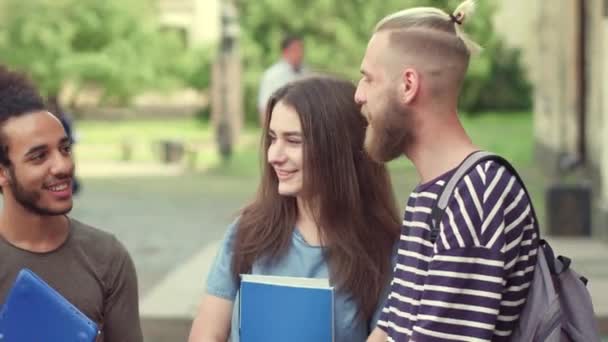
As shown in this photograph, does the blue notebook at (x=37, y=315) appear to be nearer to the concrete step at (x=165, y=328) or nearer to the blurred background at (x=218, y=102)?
the blurred background at (x=218, y=102)

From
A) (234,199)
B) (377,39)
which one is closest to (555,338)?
(377,39)

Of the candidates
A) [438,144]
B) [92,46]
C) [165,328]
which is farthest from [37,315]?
[92,46]

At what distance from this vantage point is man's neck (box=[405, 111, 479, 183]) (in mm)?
2994

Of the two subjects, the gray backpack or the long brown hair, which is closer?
the gray backpack

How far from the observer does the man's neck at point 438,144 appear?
2.99 meters

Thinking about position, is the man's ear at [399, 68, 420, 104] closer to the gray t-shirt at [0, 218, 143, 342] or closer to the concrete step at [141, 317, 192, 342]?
the gray t-shirt at [0, 218, 143, 342]

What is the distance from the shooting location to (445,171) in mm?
2971

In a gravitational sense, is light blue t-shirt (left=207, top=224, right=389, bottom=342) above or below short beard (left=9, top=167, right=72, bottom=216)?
below

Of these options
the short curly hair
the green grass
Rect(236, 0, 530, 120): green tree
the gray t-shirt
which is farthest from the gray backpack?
Rect(236, 0, 530, 120): green tree

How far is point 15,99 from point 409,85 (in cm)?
115

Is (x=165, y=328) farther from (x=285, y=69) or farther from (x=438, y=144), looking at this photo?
(x=438, y=144)

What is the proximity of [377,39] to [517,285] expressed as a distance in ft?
1.92

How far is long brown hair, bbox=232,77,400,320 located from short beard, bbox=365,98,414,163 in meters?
→ 0.69

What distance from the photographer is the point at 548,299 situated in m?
2.89
